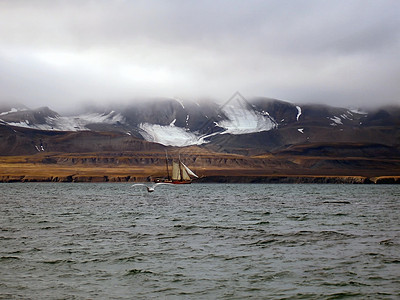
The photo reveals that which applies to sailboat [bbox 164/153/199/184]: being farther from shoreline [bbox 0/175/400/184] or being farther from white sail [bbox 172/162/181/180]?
shoreline [bbox 0/175/400/184]

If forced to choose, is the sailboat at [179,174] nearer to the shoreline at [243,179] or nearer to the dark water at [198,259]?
the shoreline at [243,179]

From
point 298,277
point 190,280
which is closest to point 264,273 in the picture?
point 298,277

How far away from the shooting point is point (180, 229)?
41938 mm

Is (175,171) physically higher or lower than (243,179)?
higher

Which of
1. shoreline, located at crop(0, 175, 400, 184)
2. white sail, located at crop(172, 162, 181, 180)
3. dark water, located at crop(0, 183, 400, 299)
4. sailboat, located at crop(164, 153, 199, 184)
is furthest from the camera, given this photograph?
shoreline, located at crop(0, 175, 400, 184)

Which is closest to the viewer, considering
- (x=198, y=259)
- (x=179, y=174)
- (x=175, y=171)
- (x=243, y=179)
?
(x=198, y=259)

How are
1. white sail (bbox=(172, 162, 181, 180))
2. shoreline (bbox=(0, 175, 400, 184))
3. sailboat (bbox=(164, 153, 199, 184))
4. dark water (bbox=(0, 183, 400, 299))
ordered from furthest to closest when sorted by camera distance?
shoreline (bbox=(0, 175, 400, 184)) < white sail (bbox=(172, 162, 181, 180)) < sailboat (bbox=(164, 153, 199, 184)) < dark water (bbox=(0, 183, 400, 299))

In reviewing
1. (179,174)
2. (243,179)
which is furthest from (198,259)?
(243,179)

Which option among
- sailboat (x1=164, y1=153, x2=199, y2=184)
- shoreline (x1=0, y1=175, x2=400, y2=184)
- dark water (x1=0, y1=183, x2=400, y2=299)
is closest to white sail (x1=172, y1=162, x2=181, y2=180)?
sailboat (x1=164, y1=153, x2=199, y2=184)

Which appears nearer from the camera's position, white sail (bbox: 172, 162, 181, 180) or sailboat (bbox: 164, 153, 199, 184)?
sailboat (bbox: 164, 153, 199, 184)

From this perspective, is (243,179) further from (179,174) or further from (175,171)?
(175,171)

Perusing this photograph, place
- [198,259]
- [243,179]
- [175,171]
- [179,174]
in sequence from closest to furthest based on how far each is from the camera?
[198,259]
[175,171]
[179,174]
[243,179]

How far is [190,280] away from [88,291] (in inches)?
177

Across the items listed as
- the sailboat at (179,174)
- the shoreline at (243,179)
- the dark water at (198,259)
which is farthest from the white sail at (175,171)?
the dark water at (198,259)
